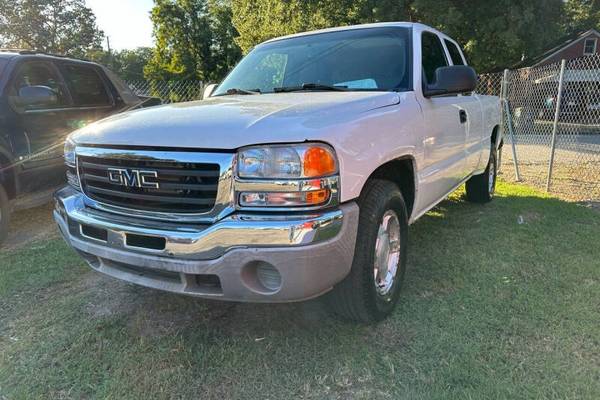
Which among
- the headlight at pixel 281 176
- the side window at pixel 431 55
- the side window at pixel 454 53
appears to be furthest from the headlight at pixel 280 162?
the side window at pixel 454 53

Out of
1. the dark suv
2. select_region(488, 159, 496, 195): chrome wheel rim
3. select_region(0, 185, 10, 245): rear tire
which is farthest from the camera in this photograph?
select_region(488, 159, 496, 195): chrome wheel rim

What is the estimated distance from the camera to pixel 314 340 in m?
2.74

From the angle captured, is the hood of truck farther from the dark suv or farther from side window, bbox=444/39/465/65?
the dark suv

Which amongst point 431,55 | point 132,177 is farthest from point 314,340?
point 431,55

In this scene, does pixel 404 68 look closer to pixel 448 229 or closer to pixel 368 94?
pixel 368 94

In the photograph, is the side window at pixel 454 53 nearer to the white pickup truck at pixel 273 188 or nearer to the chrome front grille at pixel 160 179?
the white pickup truck at pixel 273 188

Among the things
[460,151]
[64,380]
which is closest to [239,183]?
[64,380]

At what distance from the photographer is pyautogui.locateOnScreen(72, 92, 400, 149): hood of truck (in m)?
2.19

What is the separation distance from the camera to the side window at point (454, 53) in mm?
4685

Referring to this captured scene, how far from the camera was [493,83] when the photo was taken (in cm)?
1409

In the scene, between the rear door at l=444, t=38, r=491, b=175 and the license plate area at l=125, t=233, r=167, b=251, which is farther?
the rear door at l=444, t=38, r=491, b=175

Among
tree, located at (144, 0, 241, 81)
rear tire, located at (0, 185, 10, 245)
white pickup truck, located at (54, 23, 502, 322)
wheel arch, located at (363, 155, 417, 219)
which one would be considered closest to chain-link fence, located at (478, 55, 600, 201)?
wheel arch, located at (363, 155, 417, 219)

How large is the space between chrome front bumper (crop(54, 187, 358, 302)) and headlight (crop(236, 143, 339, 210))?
0.08 m

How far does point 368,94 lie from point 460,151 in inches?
69.1
